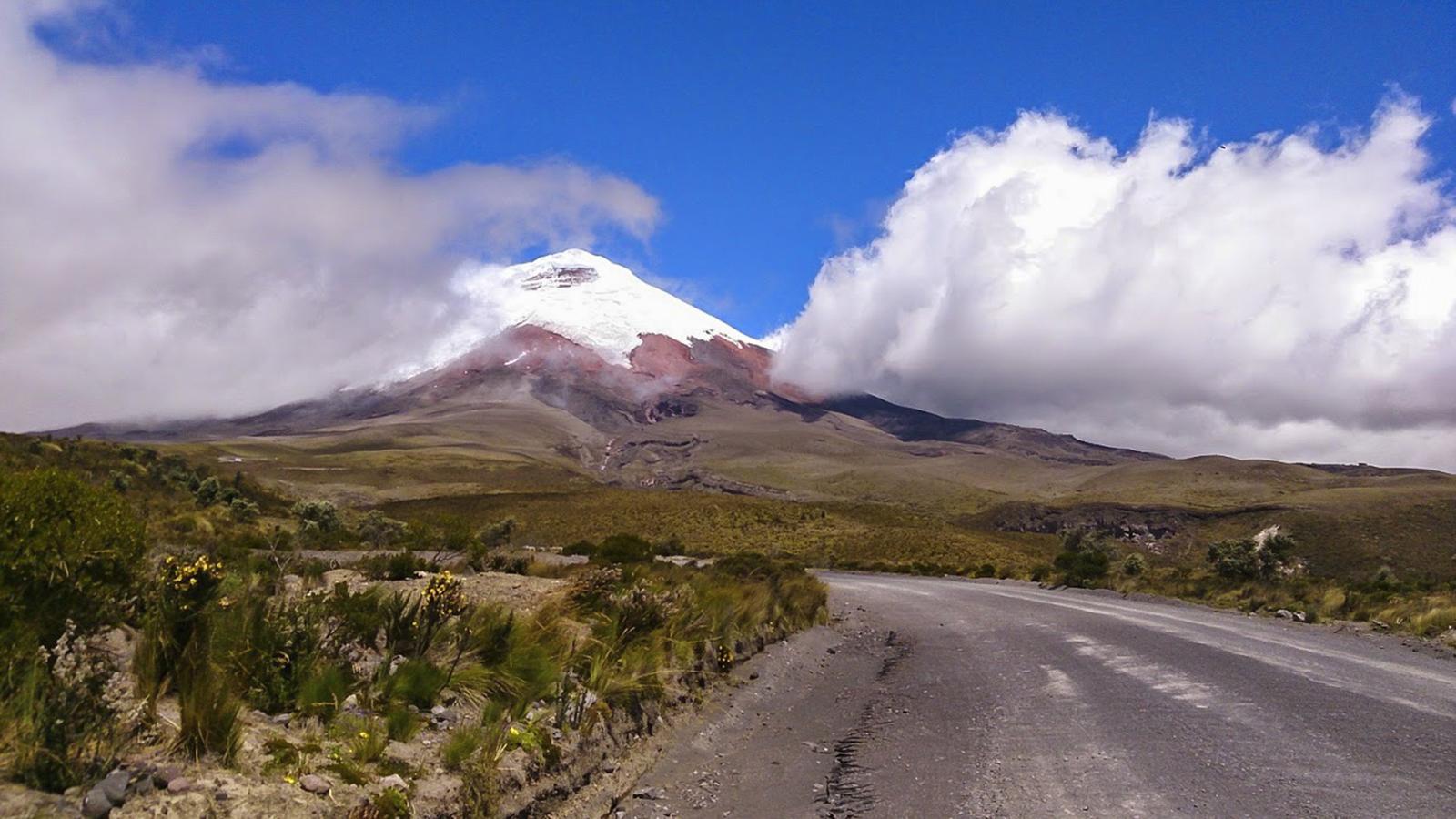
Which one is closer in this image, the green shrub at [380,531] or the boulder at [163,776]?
the boulder at [163,776]

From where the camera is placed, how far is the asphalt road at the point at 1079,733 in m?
5.64

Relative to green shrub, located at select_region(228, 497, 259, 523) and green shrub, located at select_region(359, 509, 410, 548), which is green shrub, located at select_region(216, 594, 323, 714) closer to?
green shrub, located at select_region(359, 509, 410, 548)

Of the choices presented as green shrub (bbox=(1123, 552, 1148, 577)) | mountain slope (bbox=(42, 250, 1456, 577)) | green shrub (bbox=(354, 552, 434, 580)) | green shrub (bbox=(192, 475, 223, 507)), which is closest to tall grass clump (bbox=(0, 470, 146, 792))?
green shrub (bbox=(354, 552, 434, 580))

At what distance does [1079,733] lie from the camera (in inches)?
287

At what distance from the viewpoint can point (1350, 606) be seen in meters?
18.4

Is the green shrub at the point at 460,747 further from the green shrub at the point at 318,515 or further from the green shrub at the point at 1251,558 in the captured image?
the green shrub at the point at 318,515

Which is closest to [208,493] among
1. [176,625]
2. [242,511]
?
[242,511]

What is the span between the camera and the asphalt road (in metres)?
5.64

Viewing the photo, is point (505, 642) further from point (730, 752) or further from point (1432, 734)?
point (1432, 734)

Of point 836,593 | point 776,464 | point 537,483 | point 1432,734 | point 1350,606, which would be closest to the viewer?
Result: point 1432,734

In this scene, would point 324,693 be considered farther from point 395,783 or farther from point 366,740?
point 395,783

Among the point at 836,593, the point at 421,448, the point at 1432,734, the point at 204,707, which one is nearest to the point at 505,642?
the point at 204,707

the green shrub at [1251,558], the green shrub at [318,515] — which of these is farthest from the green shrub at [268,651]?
the green shrub at [318,515]

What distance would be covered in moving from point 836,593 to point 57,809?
20.4 meters
